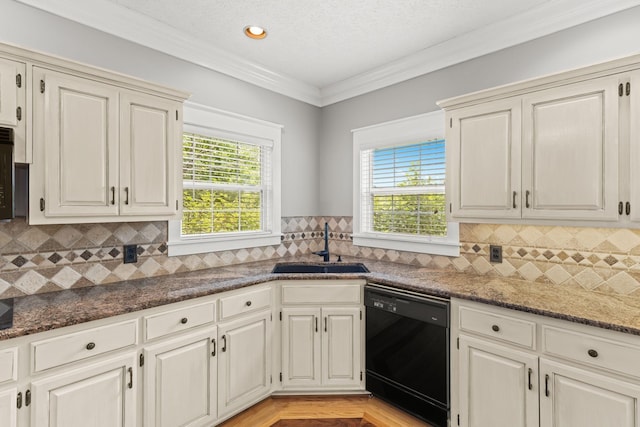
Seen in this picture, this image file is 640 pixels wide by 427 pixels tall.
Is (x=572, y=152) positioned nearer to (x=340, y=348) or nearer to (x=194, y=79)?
(x=340, y=348)

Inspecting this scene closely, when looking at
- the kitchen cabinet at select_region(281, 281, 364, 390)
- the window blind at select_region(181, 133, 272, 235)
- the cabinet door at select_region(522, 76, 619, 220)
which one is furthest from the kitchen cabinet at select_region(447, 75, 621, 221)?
the window blind at select_region(181, 133, 272, 235)

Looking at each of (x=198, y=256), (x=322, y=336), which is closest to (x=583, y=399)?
(x=322, y=336)

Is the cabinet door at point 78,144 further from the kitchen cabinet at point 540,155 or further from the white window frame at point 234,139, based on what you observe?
the kitchen cabinet at point 540,155

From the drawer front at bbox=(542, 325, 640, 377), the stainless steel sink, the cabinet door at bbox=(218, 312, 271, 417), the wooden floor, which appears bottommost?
the wooden floor

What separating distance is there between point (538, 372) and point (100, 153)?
268 centimetres

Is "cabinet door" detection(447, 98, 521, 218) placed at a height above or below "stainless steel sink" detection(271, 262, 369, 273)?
above

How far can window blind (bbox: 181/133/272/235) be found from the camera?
278 cm

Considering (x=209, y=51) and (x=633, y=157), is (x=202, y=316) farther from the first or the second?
(x=633, y=157)

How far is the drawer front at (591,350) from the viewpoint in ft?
4.95

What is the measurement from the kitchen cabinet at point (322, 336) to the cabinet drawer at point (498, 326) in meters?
0.79

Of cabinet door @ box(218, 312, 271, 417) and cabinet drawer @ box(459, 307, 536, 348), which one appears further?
cabinet door @ box(218, 312, 271, 417)

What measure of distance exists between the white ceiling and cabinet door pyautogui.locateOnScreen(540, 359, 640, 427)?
2.10m

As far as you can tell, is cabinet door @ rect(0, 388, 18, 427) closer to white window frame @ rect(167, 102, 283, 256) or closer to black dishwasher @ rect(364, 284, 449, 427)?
white window frame @ rect(167, 102, 283, 256)

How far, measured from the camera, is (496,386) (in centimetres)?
192
